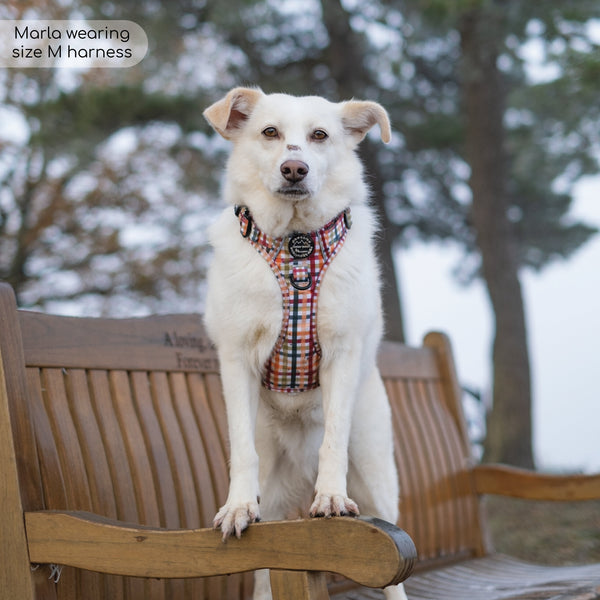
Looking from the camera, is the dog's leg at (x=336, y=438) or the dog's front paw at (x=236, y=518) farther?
the dog's leg at (x=336, y=438)

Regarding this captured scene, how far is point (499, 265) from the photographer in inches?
275

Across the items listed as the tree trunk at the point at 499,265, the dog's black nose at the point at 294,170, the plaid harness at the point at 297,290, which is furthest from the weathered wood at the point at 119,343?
the tree trunk at the point at 499,265

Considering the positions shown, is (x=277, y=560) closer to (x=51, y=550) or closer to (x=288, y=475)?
(x=51, y=550)

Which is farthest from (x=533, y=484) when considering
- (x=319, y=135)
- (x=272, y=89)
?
(x=272, y=89)

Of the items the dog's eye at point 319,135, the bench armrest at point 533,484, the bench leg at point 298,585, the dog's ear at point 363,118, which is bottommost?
the bench armrest at point 533,484

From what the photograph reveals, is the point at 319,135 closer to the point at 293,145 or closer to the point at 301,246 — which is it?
the point at 293,145

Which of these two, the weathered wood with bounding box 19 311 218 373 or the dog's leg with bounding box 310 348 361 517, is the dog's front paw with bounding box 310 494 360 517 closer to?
the dog's leg with bounding box 310 348 361 517

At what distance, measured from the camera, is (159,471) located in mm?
2400

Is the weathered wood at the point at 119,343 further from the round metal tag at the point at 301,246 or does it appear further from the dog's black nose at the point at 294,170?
the dog's black nose at the point at 294,170

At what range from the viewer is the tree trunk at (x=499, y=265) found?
22.9ft

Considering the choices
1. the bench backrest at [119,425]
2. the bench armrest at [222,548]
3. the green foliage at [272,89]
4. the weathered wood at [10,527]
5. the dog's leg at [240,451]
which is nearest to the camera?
the bench armrest at [222,548]

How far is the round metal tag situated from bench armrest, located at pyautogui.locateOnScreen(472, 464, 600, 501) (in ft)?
6.32

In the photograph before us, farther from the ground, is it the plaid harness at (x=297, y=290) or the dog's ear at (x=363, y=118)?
the dog's ear at (x=363, y=118)

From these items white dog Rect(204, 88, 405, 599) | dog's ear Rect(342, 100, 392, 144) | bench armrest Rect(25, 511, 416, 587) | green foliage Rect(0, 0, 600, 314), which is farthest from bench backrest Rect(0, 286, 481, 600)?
green foliage Rect(0, 0, 600, 314)
